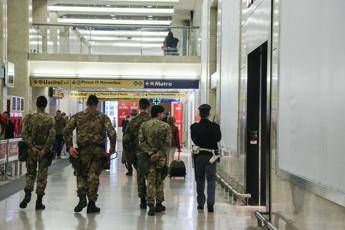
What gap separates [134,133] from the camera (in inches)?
399

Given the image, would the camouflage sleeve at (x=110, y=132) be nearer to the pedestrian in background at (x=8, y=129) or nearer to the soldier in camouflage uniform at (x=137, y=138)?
the soldier in camouflage uniform at (x=137, y=138)

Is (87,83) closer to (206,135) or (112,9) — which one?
(112,9)

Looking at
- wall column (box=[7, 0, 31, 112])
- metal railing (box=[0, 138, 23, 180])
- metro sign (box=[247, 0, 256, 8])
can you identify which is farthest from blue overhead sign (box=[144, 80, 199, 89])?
metro sign (box=[247, 0, 256, 8])

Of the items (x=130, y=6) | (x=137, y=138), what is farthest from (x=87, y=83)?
(x=137, y=138)

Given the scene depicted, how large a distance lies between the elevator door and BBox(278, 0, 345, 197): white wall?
10.3 ft

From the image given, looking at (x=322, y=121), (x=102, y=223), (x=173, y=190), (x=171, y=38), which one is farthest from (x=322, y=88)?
(x=171, y=38)

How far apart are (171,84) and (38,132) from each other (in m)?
13.0

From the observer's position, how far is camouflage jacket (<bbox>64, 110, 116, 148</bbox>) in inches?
349

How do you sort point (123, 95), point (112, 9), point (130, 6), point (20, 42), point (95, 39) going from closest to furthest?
point (20, 42)
point (95, 39)
point (130, 6)
point (112, 9)
point (123, 95)

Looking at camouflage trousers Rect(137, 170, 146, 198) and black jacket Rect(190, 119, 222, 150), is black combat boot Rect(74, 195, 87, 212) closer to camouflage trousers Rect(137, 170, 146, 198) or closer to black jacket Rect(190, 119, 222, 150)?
camouflage trousers Rect(137, 170, 146, 198)

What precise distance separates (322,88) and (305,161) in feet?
2.74

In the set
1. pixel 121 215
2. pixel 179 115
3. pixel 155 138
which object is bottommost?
pixel 121 215

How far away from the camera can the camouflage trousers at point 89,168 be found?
888cm

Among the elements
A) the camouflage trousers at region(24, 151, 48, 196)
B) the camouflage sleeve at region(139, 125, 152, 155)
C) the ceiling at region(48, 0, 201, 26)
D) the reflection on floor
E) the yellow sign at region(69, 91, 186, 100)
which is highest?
the ceiling at region(48, 0, 201, 26)
